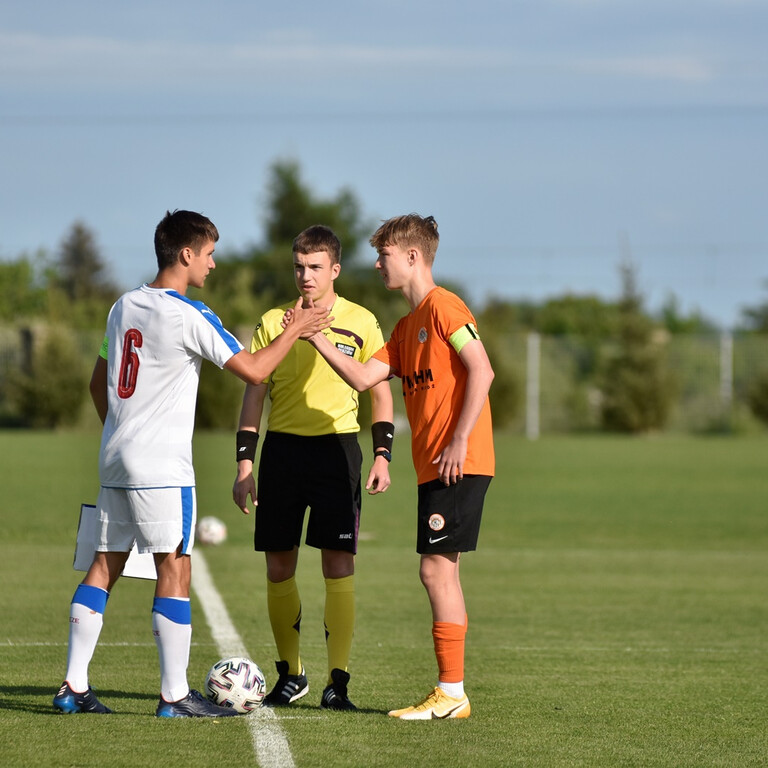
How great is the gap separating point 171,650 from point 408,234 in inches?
81.7

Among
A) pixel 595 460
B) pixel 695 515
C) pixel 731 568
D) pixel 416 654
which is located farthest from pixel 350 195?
pixel 416 654

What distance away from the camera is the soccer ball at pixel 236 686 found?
5734 mm

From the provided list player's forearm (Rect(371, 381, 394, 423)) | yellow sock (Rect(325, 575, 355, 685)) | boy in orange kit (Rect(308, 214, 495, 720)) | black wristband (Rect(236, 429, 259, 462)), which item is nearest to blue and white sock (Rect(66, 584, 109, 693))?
black wristband (Rect(236, 429, 259, 462))

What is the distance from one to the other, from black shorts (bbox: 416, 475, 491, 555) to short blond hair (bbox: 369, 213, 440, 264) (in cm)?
106

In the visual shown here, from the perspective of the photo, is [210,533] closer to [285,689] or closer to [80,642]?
[285,689]

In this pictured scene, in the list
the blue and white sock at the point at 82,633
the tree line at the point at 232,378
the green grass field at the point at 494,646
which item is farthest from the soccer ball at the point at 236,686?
the tree line at the point at 232,378

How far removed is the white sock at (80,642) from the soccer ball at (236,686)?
22.5 inches

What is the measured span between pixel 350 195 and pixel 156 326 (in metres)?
71.2

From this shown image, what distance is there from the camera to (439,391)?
19.0 ft

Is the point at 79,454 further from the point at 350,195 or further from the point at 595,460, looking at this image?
the point at 350,195

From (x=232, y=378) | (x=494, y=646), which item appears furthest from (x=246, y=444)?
(x=232, y=378)

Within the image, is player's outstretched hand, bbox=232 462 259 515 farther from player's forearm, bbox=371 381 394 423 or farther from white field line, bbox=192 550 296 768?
white field line, bbox=192 550 296 768

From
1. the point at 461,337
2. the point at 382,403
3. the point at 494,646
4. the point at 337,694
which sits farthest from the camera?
the point at 494,646

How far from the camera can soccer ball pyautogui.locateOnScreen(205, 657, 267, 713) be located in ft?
18.8
